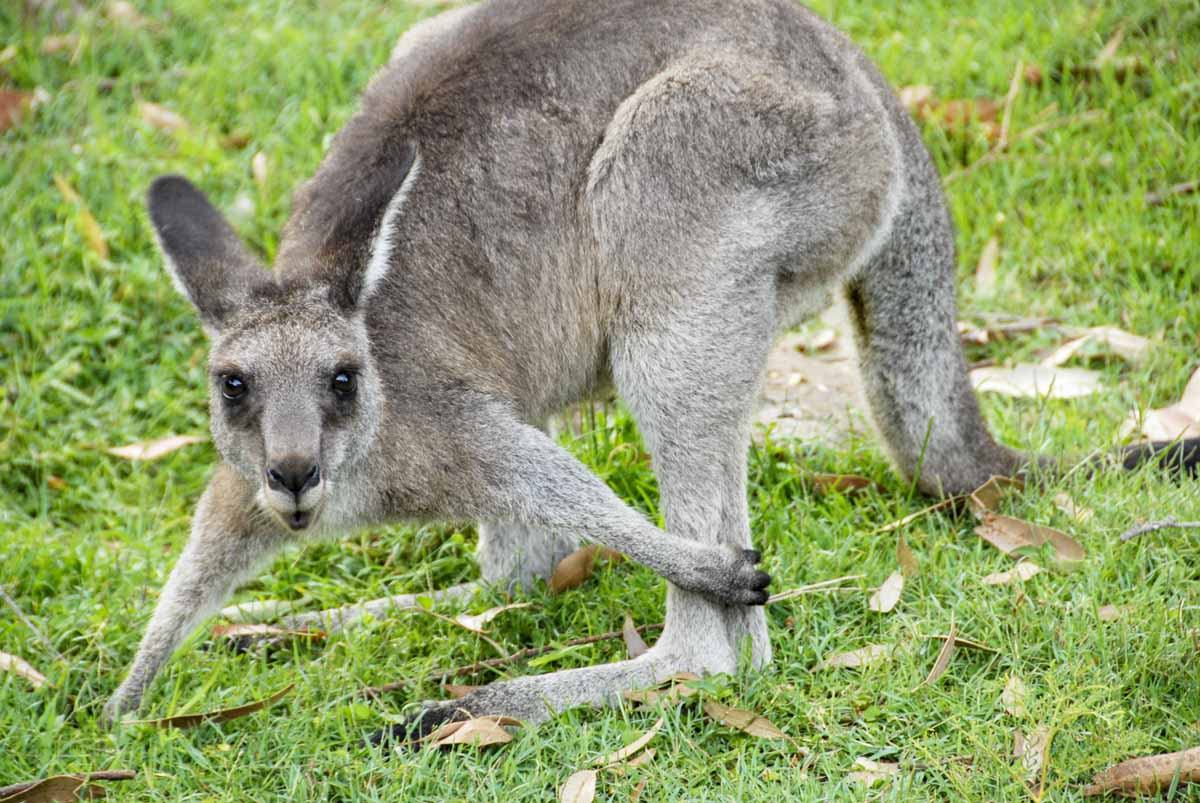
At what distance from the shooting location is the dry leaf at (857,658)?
4.22 meters

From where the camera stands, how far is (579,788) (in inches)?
148

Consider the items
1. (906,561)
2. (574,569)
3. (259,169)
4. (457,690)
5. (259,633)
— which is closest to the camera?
(457,690)

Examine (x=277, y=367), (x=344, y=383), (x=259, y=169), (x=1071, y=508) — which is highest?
(x=277, y=367)

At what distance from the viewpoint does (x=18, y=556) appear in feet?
16.2

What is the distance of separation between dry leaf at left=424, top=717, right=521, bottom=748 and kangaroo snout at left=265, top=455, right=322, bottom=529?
717 millimetres

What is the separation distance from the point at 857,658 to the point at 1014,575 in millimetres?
605

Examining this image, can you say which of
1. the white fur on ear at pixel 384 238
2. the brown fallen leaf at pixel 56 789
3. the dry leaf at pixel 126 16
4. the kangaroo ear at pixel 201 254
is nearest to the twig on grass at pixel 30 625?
the brown fallen leaf at pixel 56 789

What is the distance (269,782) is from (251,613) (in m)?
1.01

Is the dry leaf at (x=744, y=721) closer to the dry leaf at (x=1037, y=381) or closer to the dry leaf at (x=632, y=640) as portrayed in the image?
the dry leaf at (x=632, y=640)

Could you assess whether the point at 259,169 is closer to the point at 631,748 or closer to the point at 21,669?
the point at 21,669

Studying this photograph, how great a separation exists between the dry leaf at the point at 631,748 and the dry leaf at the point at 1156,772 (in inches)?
46.7

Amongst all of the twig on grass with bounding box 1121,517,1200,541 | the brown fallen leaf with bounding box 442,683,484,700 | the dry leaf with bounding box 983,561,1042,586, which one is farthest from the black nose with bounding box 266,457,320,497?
the twig on grass with bounding box 1121,517,1200,541

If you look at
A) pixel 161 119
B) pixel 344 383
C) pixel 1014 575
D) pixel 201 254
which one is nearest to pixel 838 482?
pixel 1014 575

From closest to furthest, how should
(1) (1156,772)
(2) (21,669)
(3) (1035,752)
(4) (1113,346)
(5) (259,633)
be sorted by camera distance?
(1) (1156,772), (3) (1035,752), (2) (21,669), (5) (259,633), (4) (1113,346)
